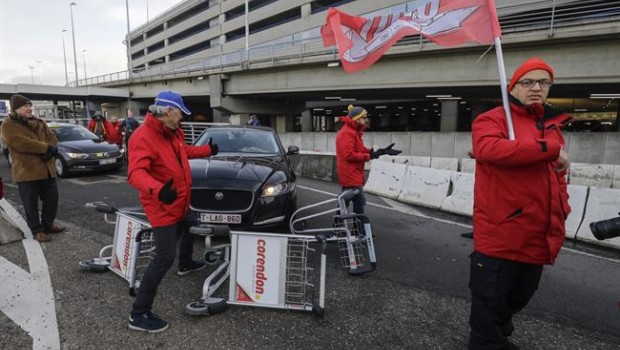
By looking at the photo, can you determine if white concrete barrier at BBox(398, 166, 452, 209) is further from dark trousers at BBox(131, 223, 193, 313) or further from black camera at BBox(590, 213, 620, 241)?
dark trousers at BBox(131, 223, 193, 313)

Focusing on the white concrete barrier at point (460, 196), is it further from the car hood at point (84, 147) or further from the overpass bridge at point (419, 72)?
the car hood at point (84, 147)

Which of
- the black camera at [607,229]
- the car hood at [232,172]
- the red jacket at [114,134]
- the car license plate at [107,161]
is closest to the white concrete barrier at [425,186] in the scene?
the car hood at [232,172]

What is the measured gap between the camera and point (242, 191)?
458cm

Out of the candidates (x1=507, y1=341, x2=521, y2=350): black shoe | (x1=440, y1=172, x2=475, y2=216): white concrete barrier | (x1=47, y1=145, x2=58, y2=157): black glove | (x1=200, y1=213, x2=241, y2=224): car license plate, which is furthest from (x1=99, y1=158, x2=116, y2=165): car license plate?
(x1=507, y1=341, x2=521, y2=350): black shoe

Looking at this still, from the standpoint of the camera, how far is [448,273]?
14.0ft

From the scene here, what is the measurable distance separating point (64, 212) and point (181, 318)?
4799mm

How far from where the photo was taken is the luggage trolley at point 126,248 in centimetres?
344

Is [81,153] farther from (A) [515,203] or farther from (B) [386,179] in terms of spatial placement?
(A) [515,203]

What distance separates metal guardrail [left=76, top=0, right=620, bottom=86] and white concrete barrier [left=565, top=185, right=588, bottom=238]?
1116cm

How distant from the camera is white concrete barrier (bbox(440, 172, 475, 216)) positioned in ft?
23.4

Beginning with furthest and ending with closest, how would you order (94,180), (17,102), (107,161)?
(107,161) < (94,180) < (17,102)

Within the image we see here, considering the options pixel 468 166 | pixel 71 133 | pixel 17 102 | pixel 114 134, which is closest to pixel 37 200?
pixel 17 102

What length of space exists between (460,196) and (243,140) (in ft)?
14.6

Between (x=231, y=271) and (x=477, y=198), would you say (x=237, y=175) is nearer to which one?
(x=231, y=271)
